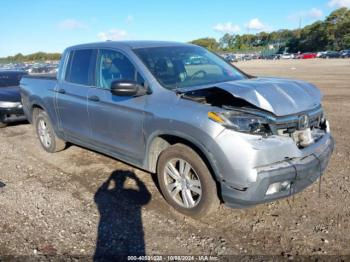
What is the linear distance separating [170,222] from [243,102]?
152 cm

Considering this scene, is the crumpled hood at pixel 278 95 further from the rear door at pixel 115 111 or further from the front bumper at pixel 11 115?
the front bumper at pixel 11 115

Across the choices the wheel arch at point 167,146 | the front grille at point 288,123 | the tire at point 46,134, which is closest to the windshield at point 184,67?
the wheel arch at point 167,146

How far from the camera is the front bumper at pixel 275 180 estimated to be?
3.32m

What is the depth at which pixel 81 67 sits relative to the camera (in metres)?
5.37

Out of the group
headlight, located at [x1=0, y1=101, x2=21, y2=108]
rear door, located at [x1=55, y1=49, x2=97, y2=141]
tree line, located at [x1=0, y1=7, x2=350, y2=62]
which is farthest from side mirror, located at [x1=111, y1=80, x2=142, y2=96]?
tree line, located at [x1=0, y1=7, x2=350, y2=62]

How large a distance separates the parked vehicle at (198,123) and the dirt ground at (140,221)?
0.34m

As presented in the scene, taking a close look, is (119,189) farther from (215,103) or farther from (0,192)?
(215,103)

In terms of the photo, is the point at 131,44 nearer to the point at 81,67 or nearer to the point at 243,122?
the point at 81,67

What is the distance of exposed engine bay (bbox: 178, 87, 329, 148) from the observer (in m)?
3.44

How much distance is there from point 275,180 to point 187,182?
0.98 m

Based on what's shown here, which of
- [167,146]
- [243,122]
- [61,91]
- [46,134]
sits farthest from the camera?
[46,134]

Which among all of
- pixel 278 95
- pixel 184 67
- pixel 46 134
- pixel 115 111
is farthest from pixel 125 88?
pixel 46 134

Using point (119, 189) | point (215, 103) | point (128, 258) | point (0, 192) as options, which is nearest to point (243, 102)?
point (215, 103)

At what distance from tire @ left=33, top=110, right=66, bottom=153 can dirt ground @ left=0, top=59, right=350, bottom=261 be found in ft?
3.15
